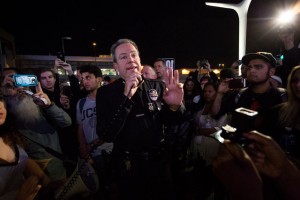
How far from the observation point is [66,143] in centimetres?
398

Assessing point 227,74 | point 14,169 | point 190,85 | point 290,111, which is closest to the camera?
point 14,169

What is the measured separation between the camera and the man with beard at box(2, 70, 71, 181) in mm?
2992

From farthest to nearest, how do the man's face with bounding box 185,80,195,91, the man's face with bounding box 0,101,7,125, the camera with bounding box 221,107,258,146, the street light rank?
1. the street light
2. the man's face with bounding box 185,80,195,91
3. the man's face with bounding box 0,101,7,125
4. the camera with bounding box 221,107,258,146

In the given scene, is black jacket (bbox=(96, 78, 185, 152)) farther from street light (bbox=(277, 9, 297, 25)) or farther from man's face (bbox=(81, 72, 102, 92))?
street light (bbox=(277, 9, 297, 25))

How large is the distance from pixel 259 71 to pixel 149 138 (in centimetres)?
212

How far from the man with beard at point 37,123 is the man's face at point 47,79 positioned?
1.00m

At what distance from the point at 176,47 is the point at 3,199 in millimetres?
29325

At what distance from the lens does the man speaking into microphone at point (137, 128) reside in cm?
222

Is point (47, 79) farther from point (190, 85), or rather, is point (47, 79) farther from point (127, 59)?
point (190, 85)

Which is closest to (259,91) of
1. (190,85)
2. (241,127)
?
(241,127)

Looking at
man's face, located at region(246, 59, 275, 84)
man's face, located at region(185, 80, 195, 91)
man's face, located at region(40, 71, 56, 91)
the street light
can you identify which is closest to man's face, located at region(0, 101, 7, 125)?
man's face, located at region(40, 71, 56, 91)

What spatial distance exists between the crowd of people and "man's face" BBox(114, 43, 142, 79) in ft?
0.04

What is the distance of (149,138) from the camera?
2.32 m

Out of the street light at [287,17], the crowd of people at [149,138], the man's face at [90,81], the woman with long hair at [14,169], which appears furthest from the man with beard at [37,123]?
the street light at [287,17]
